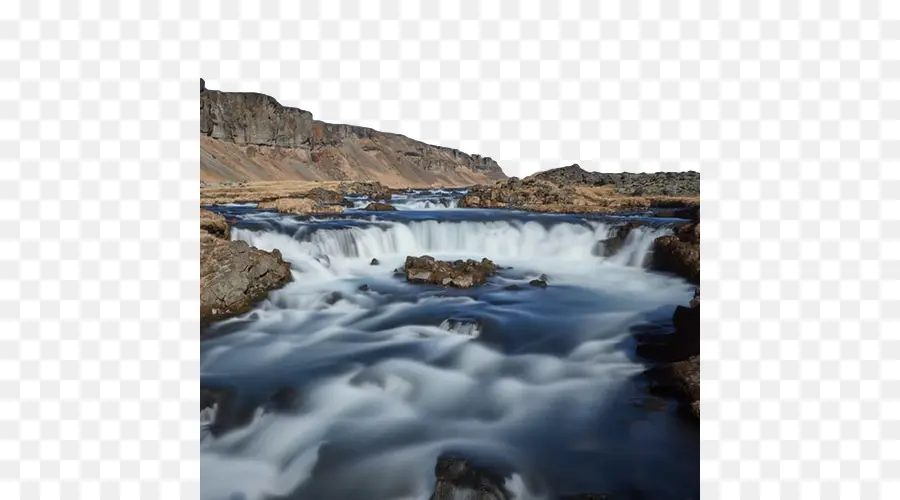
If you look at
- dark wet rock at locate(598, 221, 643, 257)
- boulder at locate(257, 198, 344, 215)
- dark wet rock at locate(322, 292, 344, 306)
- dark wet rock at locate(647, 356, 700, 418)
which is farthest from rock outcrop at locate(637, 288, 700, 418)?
boulder at locate(257, 198, 344, 215)

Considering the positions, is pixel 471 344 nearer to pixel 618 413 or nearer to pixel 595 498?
pixel 618 413

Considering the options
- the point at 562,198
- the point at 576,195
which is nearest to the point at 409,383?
the point at 576,195

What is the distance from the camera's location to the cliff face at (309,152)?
43.8 metres

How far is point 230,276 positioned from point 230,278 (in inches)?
1.2

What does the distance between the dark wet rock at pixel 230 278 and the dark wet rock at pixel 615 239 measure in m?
5.27

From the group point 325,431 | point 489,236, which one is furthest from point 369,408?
point 489,236

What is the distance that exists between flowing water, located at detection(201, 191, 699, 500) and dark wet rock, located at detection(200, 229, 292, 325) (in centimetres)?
19

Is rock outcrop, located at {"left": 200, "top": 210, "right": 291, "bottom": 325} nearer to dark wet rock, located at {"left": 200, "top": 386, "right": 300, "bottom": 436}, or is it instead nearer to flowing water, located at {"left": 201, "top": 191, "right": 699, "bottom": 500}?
flowing water, located at {"left": 201, "top": 191, "right": 699, "bottom": 500}

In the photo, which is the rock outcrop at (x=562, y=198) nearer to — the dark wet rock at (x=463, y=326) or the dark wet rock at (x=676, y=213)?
the dark wet rock at (x=676, y=213)

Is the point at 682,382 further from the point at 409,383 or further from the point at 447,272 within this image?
the point at 447,272

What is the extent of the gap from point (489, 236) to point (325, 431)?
655 centimetres

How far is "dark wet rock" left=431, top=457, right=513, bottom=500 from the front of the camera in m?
2.79

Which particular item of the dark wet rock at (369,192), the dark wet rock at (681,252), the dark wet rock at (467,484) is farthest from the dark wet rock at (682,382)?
the dark wet rock at (369,192)

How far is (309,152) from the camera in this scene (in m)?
60.7
